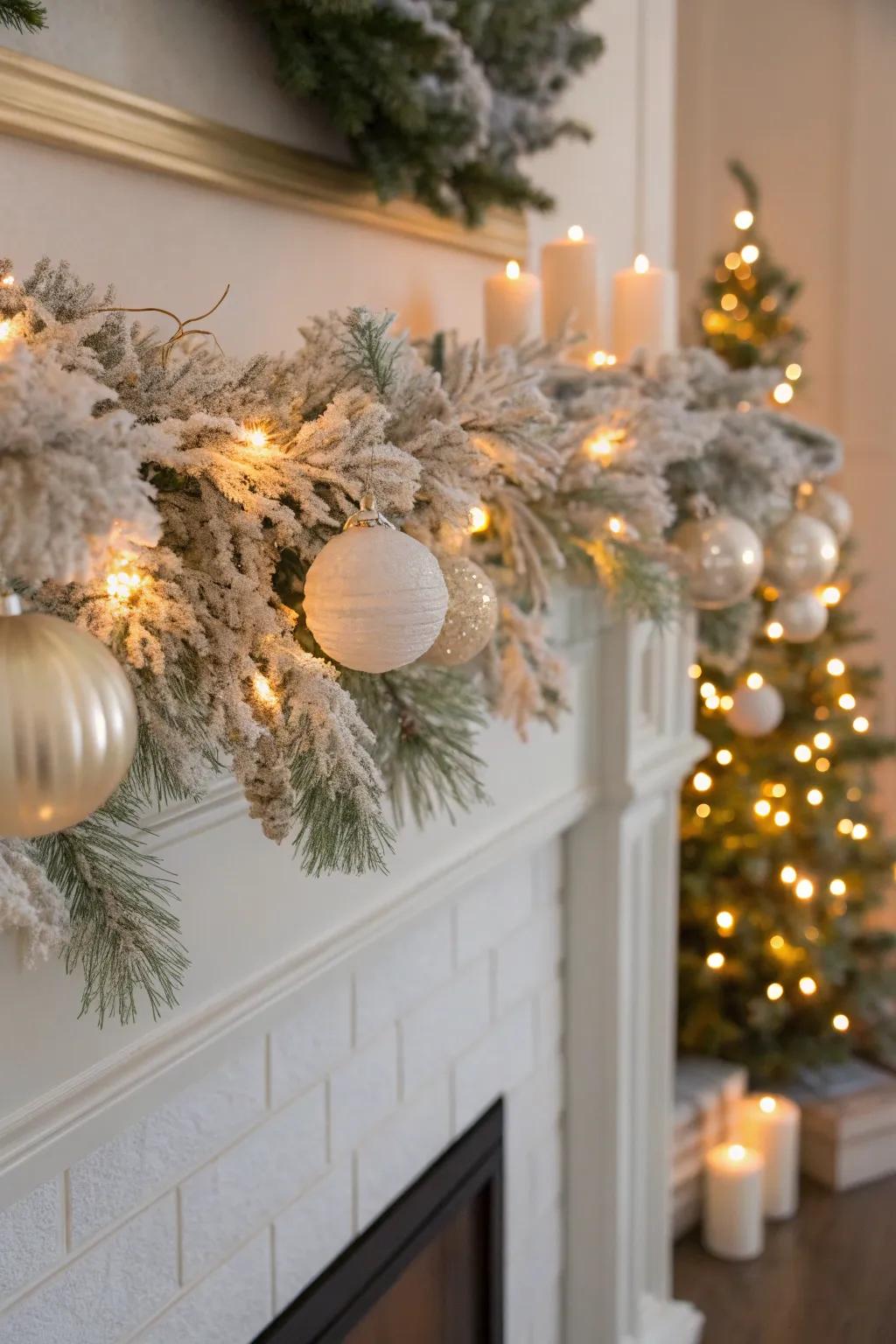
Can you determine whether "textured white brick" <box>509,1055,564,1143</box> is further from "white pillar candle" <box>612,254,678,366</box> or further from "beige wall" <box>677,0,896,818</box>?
"beige wall" <box>677,0,896,818</box>

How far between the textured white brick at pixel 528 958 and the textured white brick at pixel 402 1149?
16cm

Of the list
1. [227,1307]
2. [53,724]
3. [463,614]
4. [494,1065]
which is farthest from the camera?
[494,1065]

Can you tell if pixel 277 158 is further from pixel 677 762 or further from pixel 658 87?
pixel 677 762

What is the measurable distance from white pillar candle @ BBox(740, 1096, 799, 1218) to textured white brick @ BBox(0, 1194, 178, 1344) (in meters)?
1.75

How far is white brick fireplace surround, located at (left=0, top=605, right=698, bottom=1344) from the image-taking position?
0.82 meters

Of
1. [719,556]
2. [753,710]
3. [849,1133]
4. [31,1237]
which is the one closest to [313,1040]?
[31,1237]

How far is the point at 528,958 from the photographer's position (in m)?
1.52

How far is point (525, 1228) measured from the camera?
5.15 feet

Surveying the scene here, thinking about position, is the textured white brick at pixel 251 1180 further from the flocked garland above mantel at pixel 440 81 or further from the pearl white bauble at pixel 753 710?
the pearl white bauble at pixel 753 710

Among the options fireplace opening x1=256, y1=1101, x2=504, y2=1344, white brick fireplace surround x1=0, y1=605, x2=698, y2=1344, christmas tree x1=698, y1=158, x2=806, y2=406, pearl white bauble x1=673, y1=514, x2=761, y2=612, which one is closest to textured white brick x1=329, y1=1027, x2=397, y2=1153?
white brick fireplace surround x1=0, y1=605, x2=698, y2=1344

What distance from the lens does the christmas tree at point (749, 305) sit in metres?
2.50

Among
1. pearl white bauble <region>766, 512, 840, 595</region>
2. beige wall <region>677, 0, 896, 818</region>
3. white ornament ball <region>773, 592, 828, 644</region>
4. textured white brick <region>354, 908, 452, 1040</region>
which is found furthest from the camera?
beige wall <region>677, 0, 896, 818</region>

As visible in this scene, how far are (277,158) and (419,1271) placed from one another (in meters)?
1.17

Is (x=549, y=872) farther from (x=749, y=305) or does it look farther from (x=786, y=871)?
(x=749, y=305)
